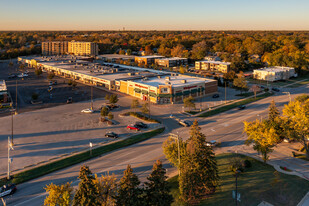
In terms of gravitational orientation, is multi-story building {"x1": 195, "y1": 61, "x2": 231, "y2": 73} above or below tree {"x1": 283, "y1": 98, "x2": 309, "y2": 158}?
above

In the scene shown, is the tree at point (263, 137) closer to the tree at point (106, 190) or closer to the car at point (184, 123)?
the car at point (184, 123)

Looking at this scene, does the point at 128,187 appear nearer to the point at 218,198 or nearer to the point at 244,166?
the point at 218,198

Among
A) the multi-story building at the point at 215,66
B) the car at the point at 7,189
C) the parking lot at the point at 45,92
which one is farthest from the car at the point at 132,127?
the multi-story building at the point at 215,66

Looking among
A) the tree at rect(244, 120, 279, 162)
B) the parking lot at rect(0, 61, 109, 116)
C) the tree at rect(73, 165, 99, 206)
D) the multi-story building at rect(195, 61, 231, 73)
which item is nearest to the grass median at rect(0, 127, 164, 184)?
the tree at rect(73, 165, 99, 206)

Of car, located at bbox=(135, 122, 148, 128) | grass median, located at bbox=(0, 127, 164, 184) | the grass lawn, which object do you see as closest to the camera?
the grass lawn

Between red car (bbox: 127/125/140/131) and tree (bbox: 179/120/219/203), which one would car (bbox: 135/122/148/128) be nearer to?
red car (bbox: 127/125/140/131)

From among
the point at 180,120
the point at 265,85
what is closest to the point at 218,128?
the point at 180,120

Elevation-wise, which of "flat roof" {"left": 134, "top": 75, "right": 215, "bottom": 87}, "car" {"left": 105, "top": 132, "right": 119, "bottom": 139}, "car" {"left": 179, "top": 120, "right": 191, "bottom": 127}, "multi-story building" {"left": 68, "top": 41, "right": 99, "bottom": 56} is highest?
"multi-story building" {"left": 68, "top": 41, "right": 99, "bottom": 56}
